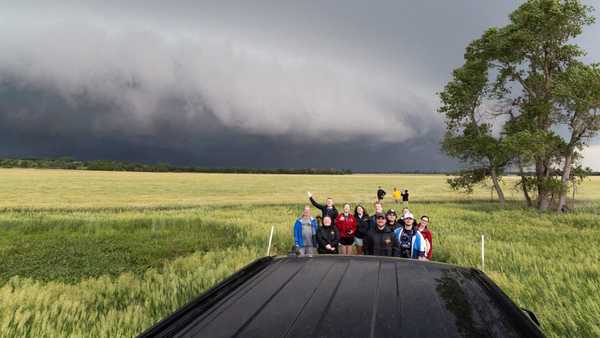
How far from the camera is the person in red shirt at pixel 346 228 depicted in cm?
929

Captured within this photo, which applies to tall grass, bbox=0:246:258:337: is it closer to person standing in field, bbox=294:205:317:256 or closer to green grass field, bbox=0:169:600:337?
green grass field, bbox=0:169:600:337

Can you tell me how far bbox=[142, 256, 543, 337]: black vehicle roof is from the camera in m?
1.72

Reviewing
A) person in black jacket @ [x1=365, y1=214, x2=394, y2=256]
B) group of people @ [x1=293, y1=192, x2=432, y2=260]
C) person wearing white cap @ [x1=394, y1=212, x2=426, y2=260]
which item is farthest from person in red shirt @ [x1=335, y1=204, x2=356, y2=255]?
person in black jacket @ [x1=365, y1=214, x2=394, y2=256]

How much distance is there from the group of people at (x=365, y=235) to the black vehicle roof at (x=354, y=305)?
162 inches

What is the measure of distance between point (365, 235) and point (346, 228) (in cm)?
62

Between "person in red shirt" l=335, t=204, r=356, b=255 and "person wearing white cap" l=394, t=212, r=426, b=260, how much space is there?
165 centimetres

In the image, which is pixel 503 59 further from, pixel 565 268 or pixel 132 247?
pixel 132 247

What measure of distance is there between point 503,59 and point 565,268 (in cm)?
2305

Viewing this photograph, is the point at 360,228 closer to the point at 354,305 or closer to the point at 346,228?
the point at 346,228

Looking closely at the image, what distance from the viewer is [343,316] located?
1831 millimetres

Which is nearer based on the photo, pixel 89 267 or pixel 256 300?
pixel 256 300

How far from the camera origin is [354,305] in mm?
1970

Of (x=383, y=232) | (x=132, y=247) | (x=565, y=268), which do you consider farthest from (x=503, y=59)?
(x=132, y=247)

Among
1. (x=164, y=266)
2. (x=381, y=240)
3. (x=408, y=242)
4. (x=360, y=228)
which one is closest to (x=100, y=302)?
(x=164, y=266)
